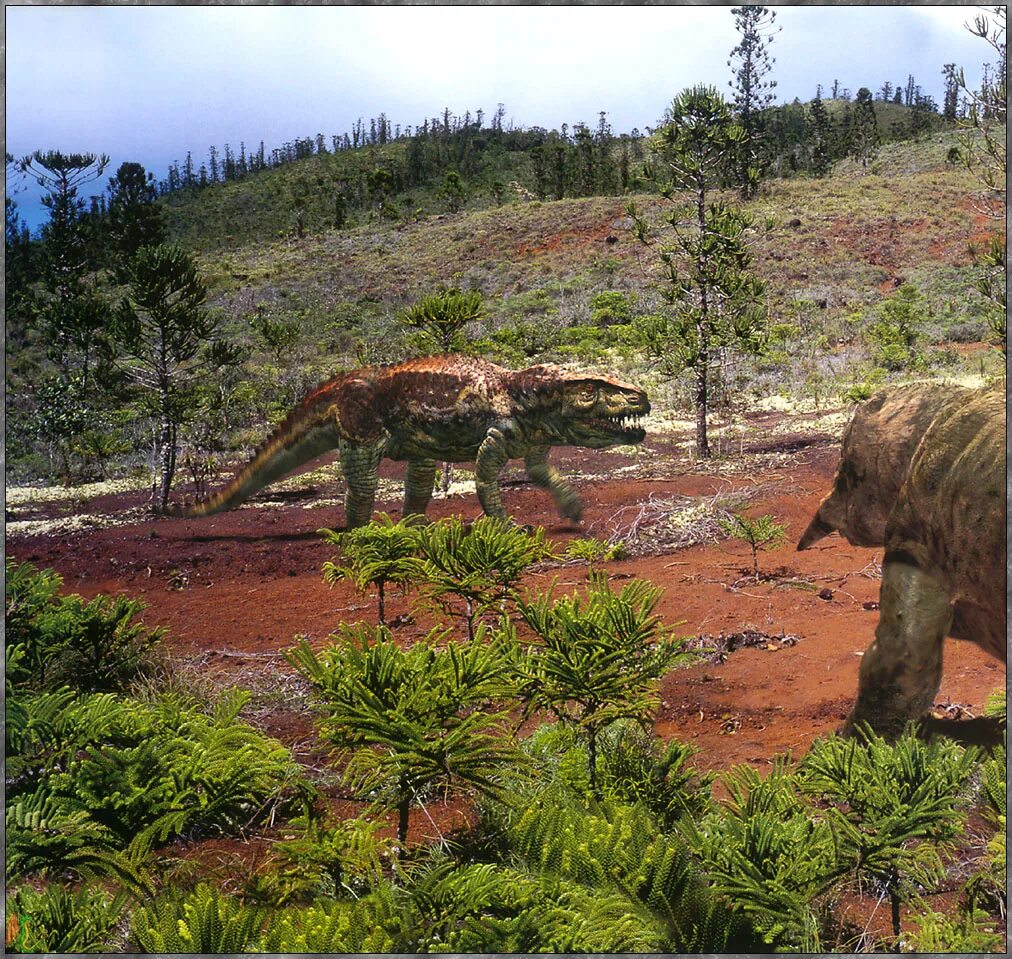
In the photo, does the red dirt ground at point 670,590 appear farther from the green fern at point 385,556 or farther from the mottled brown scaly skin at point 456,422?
the green fern at point 385,556

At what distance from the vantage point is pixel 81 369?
4.46 metres

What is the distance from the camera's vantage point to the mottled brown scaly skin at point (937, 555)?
2373mm

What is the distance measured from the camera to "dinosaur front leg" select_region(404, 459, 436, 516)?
4.26m

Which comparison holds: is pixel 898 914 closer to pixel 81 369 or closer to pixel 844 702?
pixel 844 702

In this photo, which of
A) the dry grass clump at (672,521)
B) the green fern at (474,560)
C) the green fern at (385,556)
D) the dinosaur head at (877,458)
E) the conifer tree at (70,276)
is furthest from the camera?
the dry grass clump at (672,521)

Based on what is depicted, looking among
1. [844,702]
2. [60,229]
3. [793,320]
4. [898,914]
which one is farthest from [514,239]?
[898,914]

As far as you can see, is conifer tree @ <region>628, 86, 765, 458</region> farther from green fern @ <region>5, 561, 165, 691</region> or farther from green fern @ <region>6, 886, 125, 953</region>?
green fern @ <region>6, 886, 125, 953</region>

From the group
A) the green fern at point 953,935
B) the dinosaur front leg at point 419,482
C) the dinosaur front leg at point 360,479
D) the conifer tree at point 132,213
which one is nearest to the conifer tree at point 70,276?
the conifer tree at point 132,213

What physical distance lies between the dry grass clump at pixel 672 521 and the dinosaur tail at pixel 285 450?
1603 mm

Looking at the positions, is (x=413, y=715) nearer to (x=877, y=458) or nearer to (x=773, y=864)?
(x=773, y=864)

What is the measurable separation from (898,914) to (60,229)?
4051 mm

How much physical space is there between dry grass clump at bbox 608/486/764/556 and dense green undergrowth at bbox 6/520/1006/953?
5.21ft

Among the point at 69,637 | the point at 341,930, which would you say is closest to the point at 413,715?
the point at 341,930

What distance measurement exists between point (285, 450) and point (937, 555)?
10.8 feet
